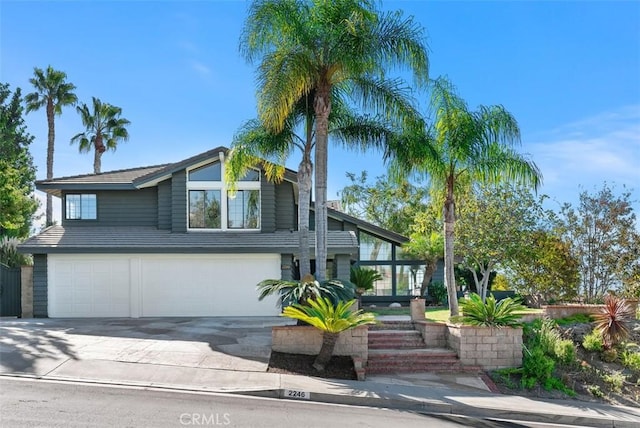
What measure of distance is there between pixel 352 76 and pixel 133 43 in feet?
23.4

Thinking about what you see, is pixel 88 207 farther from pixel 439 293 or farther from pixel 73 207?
pixel 439 293

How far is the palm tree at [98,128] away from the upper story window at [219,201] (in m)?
18.0

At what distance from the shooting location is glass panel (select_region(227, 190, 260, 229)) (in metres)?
18.8

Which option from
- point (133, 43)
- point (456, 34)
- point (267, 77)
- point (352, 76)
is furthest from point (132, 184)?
point (456, 34)

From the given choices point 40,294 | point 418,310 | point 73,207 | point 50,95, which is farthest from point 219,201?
point 50,95

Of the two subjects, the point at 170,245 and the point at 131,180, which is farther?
the point at 131,180

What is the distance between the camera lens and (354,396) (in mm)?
9086

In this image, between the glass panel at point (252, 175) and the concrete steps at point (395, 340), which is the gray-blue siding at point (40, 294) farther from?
the concrete steps at point (395, 340)

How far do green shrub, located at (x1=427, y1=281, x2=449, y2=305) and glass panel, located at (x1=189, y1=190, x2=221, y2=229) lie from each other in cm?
948

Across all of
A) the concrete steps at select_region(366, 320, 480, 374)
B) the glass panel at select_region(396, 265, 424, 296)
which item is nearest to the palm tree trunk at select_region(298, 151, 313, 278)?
the concrete steps at select_region(366, 320, 480, 374)

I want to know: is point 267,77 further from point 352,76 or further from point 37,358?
point 37,358

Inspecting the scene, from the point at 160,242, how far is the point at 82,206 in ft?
13.4

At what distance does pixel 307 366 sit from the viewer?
10.9 metres

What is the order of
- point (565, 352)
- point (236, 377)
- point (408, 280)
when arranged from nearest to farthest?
point (236, 377)
point (565, 352)
point (408, 280)
